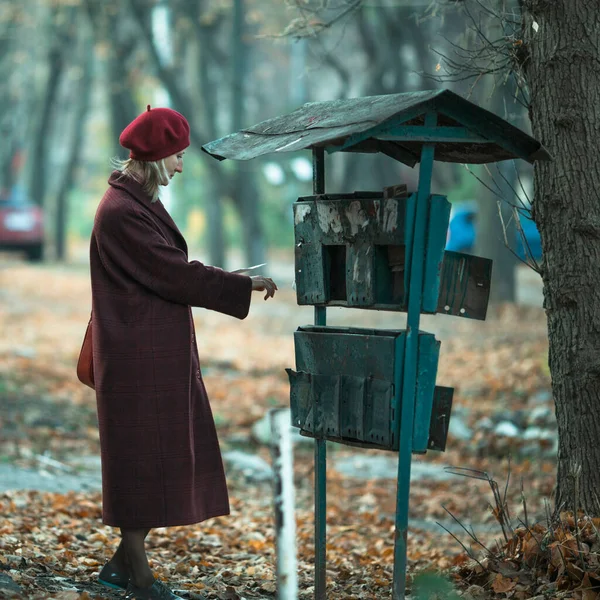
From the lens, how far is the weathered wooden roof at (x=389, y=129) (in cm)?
409

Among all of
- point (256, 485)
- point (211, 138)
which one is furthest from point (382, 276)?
A: point (211, 138)

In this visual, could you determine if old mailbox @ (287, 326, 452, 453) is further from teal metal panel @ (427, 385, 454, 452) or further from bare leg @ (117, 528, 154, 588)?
bare leg @ (117, 528, 154, 588)

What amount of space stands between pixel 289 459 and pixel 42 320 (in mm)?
14557

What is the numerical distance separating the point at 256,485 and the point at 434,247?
16.0 ft

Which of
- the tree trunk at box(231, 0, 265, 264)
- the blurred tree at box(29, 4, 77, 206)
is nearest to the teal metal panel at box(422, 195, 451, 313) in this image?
the tree trunk at box(231, 0, 265, 264)

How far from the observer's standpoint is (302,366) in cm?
466

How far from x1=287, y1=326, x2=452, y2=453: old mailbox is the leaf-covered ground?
54cm

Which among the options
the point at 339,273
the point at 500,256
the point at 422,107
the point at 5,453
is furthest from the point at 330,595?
the point at 500,256

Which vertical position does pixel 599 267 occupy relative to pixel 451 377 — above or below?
above

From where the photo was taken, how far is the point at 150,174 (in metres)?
4.48

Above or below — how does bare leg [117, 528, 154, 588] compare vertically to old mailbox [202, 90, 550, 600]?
below

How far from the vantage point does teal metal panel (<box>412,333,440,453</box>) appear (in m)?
4.23

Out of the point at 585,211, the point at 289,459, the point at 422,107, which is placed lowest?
the point at 289,459

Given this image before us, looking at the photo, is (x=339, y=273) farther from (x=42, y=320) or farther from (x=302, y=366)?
(x=42, y=320)
